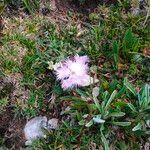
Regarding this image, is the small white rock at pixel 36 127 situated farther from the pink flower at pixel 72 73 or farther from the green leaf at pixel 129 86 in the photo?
the green leaf at pixel 129 86

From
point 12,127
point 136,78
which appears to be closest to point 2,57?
point 12,127

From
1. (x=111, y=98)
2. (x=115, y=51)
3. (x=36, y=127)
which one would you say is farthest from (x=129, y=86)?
(x=36, y=127)

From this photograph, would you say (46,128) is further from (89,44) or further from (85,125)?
(89,44)

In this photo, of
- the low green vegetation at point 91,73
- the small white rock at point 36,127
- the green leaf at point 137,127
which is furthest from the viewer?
the small white rock at point 36,127

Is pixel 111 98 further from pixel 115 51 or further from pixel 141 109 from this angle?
pixel 115 51

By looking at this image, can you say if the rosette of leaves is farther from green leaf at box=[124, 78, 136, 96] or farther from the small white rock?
the small white rock

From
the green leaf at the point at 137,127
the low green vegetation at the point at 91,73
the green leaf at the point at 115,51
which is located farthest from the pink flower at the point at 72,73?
the green leaf at the point at 137,127

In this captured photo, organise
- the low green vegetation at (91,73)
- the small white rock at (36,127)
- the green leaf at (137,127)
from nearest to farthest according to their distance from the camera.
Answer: the green leaf at (137,127)
the low green vegetation at (91,73)
the small white rock at (36,127)
